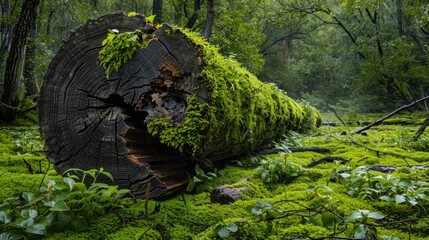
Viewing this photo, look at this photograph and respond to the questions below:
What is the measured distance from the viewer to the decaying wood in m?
2.17

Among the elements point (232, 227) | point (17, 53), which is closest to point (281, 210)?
point (232, 227)

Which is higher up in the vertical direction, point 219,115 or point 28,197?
point 219,115

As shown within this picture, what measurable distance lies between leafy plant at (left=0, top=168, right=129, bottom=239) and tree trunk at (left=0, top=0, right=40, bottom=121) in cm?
432

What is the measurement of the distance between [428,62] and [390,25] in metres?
3.72

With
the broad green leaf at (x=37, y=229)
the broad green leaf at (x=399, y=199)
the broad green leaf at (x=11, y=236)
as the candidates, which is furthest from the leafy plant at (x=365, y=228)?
the broad green leaf at (x=11, y=236)

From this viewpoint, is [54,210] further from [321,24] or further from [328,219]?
[321,24]

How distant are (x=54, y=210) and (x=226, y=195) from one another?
1.12 m

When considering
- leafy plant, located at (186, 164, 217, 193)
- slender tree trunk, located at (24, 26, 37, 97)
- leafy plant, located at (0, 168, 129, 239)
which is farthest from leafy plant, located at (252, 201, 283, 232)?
slender tree trunk, located at (24, 26, 37, 97)

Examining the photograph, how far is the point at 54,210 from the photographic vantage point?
1.55 m

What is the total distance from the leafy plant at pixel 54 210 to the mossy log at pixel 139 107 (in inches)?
16.3

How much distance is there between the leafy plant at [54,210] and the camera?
4.95ft

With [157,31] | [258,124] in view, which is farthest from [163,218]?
[258,124]

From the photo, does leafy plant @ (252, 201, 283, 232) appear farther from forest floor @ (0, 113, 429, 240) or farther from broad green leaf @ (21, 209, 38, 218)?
broad green leaf @ (21, 209, 38, 218)

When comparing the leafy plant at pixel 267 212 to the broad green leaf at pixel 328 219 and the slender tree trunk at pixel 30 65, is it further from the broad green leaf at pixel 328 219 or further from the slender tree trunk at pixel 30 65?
the slender tree trunk at pixel 30 65
